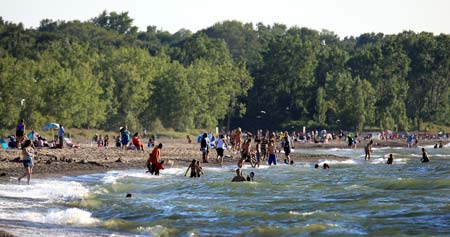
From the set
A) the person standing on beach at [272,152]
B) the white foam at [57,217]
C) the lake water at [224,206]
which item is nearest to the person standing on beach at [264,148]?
the person standing on beach at [272,152]

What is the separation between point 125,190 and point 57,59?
6135cm

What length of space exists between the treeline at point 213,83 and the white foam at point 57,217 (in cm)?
4929

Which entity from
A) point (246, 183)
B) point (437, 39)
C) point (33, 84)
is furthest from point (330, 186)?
point (437, 39)

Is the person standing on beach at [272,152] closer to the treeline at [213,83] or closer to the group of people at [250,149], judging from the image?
the group of people at [250,149]

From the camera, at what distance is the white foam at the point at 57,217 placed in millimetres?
20000

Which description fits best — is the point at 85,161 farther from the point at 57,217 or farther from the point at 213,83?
the point at 213,83

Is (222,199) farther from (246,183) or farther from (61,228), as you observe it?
(61,228)

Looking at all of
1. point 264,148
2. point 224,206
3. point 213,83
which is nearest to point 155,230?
point 224,206

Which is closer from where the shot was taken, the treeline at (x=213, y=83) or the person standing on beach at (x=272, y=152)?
the person standing on beach at (x=272, y=152)

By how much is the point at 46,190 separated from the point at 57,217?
21.1 ft

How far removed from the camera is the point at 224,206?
24391mm

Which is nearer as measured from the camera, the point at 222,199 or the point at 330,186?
the point at 222,199

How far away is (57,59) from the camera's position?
88.4 m

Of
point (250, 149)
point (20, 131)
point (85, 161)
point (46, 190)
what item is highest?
point (20, 131)
